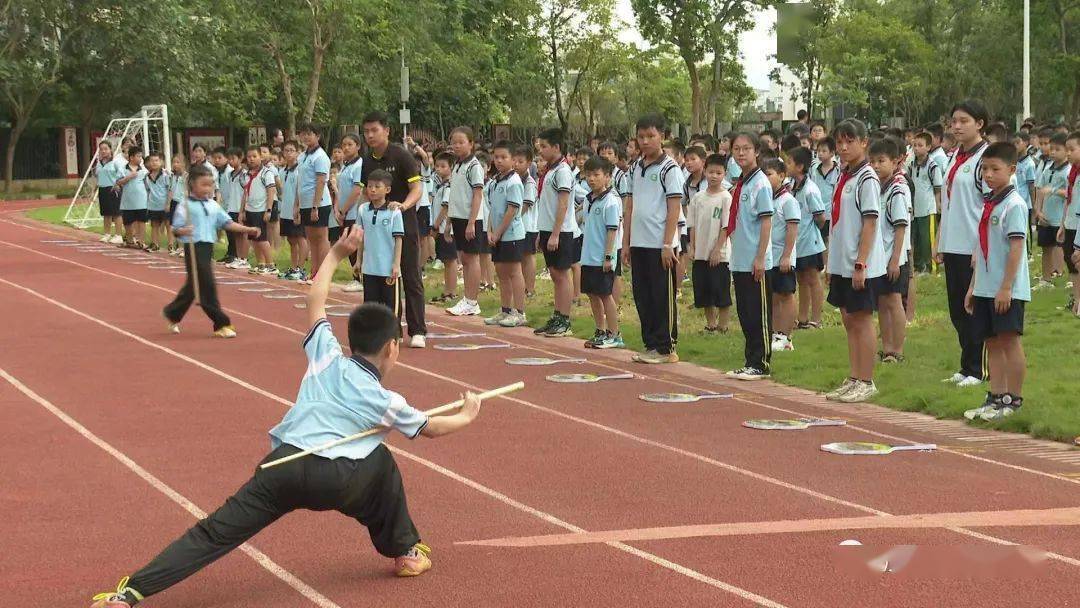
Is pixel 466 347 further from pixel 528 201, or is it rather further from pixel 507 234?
pixel 528 201

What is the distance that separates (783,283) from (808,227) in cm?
90

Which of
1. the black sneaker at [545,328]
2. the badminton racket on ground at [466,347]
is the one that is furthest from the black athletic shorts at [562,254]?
the badminton racket on ground at [466,347]

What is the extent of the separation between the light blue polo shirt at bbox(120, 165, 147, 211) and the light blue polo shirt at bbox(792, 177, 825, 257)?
13.9 m

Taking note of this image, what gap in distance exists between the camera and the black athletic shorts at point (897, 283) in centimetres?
1039

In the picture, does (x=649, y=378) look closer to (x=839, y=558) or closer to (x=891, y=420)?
(x=891, y=420)

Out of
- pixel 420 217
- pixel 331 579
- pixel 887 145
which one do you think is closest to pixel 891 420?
pixel 887 145

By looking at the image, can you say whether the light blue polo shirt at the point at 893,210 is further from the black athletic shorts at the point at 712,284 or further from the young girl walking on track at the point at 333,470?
the young girl walking on track at the point at 333,470

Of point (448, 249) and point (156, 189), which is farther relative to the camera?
point (156, 189)

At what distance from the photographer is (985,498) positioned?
23.1 feet

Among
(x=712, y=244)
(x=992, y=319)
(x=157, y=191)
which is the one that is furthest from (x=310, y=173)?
(x=992, y=319)

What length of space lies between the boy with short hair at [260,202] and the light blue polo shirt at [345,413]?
14.5 metres

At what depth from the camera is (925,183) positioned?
51.4 ft

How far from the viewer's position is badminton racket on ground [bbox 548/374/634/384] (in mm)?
10766

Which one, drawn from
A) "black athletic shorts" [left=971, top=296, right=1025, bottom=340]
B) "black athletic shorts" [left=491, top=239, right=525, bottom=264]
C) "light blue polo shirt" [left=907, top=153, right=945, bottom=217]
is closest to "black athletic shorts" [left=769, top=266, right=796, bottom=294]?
"black athletic shorts" [left=491, top=239, right=525, bottom=264]
